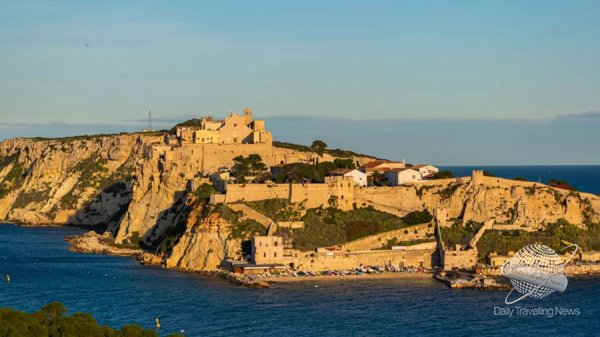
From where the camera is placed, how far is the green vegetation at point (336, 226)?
6569 cm

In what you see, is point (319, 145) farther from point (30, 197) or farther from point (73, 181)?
point (30, 197)

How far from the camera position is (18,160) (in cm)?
12088

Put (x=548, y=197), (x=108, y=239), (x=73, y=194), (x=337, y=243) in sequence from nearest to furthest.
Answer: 1. (x=337, y=243)
2. (x=548, y=197)
3. (x=108, y=239)
4. (x=73, y=194)

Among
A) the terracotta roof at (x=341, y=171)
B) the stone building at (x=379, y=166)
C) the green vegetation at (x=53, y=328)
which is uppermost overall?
the stone building at (x=379, y=166)

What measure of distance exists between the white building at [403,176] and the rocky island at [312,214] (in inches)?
4.2

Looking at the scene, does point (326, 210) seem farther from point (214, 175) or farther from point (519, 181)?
point (519, 181)

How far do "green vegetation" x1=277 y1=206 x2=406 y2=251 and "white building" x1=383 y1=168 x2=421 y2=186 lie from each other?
528cm

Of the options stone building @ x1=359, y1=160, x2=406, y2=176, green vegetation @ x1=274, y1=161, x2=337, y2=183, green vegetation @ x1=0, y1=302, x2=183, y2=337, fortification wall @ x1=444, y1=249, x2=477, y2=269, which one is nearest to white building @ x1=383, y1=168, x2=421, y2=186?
stone building @ x1=359, y1=160, x2=406, y2=176

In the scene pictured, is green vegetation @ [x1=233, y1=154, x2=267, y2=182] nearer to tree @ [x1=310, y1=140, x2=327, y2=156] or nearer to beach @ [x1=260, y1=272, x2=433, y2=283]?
tree @ [x1=310, y1=140, x2=327, y2=156]

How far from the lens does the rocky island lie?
6525 cm

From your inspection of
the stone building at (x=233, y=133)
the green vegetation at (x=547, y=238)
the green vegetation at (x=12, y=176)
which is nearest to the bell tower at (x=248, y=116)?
the stone building at (x=233, y=133)

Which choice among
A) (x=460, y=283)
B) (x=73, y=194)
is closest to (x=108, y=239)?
(x=73, y=194)

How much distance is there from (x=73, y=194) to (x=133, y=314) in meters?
56.8

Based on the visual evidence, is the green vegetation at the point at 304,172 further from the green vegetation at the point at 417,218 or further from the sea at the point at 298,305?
the sea at the point at 298,305
